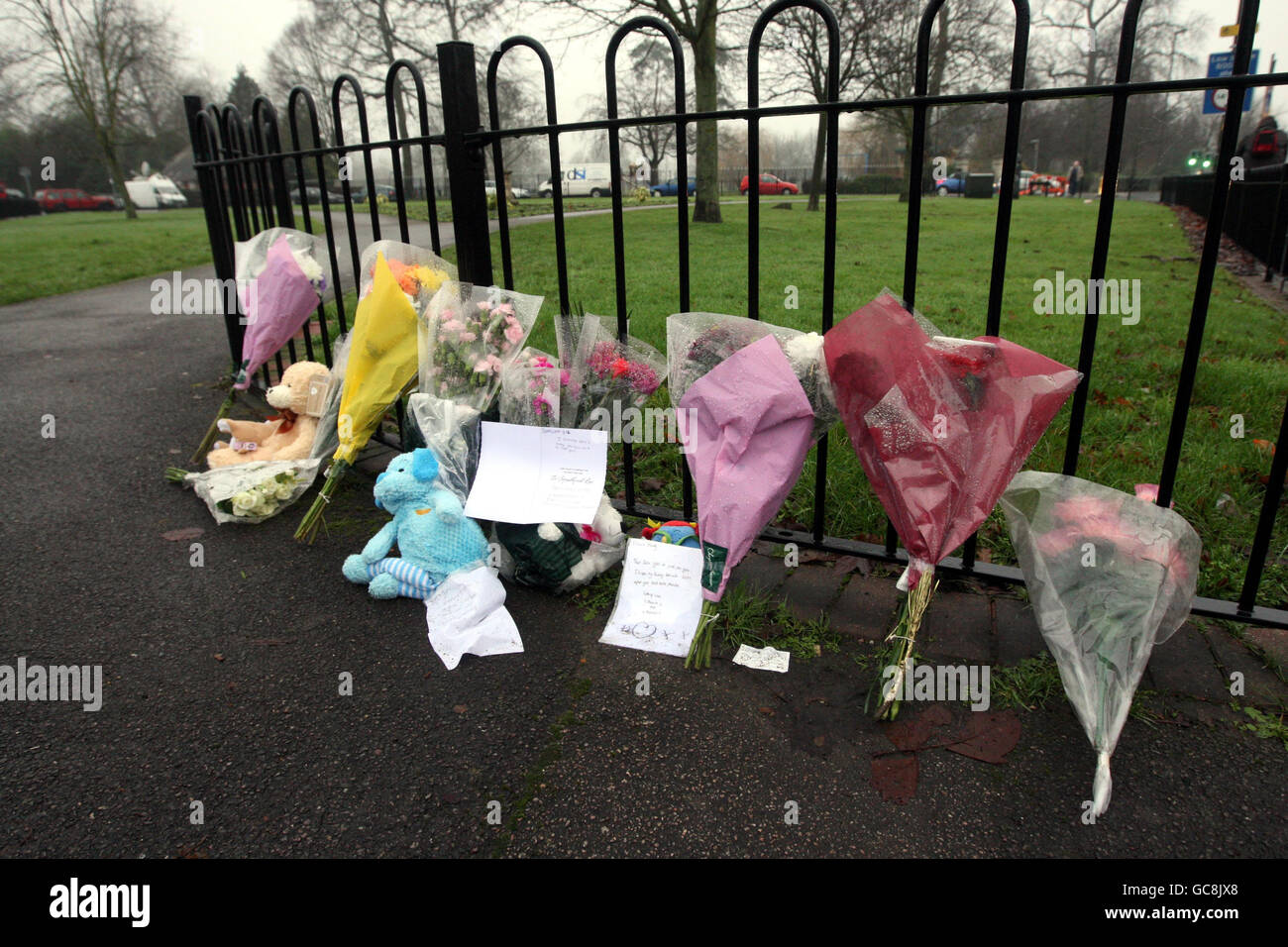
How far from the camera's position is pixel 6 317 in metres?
8.44

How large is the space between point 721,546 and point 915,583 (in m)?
0.54

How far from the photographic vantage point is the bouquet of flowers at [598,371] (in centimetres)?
282

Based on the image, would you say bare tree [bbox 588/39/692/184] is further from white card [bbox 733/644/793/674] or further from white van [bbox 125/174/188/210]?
white van [bbox 125/174/188/210]

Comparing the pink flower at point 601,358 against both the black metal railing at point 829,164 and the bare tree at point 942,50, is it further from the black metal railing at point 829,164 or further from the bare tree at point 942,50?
the bare tree at point 942,50

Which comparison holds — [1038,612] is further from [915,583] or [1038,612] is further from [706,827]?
[706,827]

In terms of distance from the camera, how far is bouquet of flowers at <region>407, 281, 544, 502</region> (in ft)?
9.61

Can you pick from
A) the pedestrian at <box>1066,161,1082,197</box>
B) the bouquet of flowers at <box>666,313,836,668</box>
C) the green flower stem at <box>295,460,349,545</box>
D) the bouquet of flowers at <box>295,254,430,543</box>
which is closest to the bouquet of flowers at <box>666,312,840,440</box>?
the bouquet of flowers at <box>666,313,836,668</box>

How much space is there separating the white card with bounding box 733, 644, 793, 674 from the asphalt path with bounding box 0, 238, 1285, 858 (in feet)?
0.12

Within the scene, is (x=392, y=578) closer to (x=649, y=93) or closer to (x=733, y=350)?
(x=733, y=350)

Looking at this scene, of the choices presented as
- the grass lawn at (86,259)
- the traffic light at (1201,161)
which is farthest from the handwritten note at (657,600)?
the traffic light at (1201,161)

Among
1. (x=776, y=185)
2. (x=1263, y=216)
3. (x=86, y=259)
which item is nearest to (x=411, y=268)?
(x=1263, y=216)

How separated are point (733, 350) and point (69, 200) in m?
50.9

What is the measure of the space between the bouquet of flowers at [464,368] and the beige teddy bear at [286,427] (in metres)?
1.05
